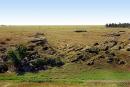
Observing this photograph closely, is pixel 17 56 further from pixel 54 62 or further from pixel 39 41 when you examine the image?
pixel 39 41

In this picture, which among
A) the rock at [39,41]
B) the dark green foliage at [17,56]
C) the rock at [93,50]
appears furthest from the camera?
the rock at [39,41]

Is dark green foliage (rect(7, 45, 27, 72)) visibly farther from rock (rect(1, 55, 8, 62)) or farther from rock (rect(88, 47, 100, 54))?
rock (rect(88, 47, 100, 54))

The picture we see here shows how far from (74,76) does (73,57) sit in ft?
39.5

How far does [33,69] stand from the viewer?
239ft

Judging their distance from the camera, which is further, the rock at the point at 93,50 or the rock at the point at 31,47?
the rock at the point at 31,47

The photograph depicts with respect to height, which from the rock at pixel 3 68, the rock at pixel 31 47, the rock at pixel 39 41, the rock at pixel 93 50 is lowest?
the rock at pixel 3 68

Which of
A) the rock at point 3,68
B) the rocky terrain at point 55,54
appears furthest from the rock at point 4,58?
the rock at point 3,68

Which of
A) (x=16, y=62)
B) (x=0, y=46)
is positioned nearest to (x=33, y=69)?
(x=16, y=62)

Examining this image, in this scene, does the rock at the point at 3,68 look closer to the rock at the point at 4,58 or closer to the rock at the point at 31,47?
the rock at the point at 4,58

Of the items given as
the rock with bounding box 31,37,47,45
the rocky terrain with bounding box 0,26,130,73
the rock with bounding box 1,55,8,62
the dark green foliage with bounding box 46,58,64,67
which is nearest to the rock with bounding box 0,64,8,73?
the rocky terrain with bounding box 0,26,130,73

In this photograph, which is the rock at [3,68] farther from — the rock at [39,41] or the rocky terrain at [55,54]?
the rock at [39,41]

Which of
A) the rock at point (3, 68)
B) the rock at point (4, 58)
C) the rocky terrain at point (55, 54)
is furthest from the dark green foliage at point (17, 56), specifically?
the rock at point (4, 58)

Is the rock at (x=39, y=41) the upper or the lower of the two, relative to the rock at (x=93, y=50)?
upper

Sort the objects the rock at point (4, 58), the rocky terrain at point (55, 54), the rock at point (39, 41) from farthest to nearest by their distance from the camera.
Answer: the rock at point (39, 41)
the rock at point (4, 58)
the rocky terrain at point (55, 54)
